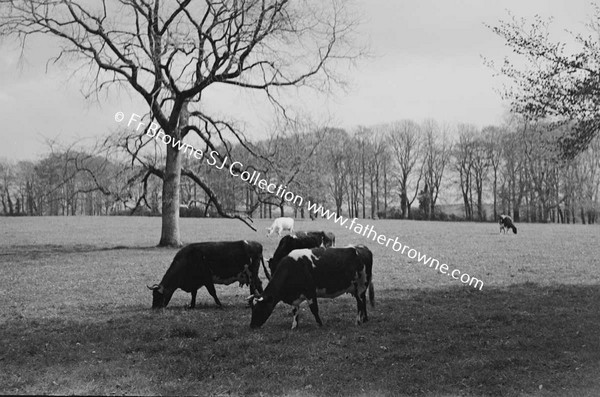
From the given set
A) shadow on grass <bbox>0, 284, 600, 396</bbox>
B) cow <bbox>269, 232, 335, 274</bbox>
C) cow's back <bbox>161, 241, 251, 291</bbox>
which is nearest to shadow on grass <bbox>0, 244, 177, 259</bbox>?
cow <bbox>269, 232, 335, 274</bbox>

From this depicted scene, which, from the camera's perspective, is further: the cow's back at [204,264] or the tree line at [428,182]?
the tree line at [428,182]

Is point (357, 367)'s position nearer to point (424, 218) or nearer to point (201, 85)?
point (201, 85)

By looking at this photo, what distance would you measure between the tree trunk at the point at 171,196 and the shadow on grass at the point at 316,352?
56.7 ft

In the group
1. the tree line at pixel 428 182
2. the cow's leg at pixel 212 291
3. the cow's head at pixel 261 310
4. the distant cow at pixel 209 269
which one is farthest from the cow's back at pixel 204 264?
the tree line at pixel 428 182

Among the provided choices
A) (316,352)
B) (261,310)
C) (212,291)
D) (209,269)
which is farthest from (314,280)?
(209,269)

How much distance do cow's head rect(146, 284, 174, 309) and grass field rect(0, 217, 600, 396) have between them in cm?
34

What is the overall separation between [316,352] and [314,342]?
610 mm

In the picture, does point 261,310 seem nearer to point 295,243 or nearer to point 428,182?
point 295,243

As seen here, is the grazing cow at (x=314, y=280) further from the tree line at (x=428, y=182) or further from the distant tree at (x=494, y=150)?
the distant tree at (x=494, y=150)

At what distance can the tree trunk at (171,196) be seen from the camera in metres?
30.3

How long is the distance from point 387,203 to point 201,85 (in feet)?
232

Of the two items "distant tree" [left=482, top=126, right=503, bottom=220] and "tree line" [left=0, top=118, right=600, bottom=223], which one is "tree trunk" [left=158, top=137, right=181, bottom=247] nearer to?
"tree line" [left=0, top=118, right=600, bottom=223]

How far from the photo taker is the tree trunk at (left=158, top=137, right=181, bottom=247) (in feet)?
99.5

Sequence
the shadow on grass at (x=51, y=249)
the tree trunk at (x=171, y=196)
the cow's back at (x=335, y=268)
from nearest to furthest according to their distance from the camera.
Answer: the cow's back at (x=335, y=268) < the shadow on grass at (x=51, y=249) < the tree trunk at (x=171, y=196)
